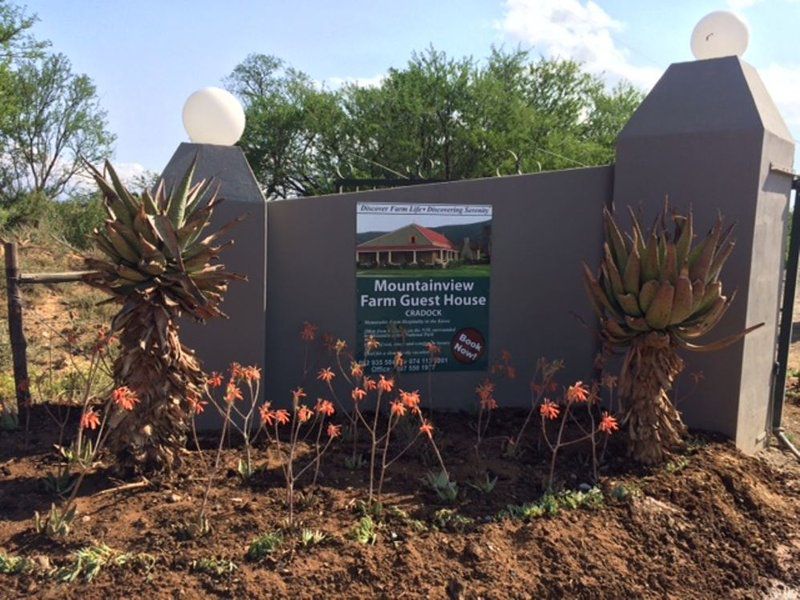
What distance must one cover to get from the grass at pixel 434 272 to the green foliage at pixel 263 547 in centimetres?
264

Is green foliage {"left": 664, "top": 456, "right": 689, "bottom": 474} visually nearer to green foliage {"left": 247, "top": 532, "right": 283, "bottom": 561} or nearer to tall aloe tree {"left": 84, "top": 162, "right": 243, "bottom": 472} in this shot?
green foliage {"left": 247, "top": 532, "right": 283, "bottom": 561}

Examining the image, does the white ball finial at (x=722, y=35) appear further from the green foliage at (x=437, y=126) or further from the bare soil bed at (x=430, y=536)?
the green foliage at (x=437, y=126)

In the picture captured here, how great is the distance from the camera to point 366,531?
3.72 metres

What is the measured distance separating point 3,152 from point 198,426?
2149 centimetres

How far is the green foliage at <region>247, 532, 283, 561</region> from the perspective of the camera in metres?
3.46

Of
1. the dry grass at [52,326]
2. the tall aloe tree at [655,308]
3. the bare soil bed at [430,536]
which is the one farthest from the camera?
the dry grass at [52,326]

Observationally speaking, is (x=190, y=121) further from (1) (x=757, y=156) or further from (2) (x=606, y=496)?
(1) (x=757, y=156)

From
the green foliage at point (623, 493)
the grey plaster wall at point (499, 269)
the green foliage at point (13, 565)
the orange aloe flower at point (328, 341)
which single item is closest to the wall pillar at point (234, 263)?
the grey plaster wall at point (499, 269)

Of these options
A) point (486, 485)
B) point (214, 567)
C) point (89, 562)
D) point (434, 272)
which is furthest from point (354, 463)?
point (434, 272)

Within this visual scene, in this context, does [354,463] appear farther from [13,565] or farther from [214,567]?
[13,565]

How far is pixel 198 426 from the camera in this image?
17.5ft

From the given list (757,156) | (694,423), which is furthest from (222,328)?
(757,156)

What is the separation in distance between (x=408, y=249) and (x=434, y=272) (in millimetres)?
312

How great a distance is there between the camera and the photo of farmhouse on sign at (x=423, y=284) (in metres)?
5.79
